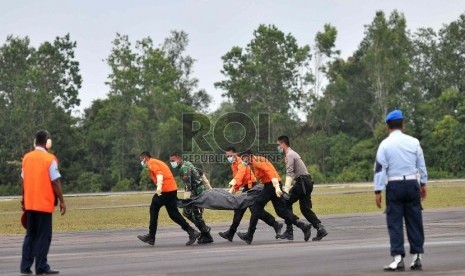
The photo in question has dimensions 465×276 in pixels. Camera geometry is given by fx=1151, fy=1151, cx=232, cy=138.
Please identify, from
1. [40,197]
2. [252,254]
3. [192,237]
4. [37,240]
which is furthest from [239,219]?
[40,197]

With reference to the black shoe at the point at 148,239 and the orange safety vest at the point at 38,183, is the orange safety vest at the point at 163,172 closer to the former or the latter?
the black shoe at the point at 148,239

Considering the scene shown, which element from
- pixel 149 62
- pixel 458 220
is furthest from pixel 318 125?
pixel 458 220

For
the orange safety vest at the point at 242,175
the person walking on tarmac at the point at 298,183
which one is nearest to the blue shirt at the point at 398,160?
the person walking on tarmac at the point at 298,183

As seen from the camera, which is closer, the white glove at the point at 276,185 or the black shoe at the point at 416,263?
the black shoe at the point at 416,263

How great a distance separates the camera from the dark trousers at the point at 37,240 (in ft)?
50.3

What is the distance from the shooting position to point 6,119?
A: 9656 cm

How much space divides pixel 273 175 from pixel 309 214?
108 cm

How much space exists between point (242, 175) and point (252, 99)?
3134 inches

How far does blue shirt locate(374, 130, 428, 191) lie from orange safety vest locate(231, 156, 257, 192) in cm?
894

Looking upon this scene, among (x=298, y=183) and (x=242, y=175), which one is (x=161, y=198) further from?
(x=298, y=183)

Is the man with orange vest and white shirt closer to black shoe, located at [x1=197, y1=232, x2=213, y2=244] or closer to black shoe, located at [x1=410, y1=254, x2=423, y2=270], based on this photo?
black shoe, located at [x1=410, y1=254, x2=423, y2=270]

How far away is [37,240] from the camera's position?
15398mm

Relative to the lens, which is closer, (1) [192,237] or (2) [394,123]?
(2) [394,123]

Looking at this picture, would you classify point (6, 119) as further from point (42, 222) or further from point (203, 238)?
point (42, 222)
